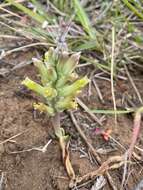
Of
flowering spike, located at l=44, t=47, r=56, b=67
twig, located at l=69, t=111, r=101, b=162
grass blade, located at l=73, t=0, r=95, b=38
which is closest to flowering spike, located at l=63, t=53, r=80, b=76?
flowering spike, located at l=44, t=47, r=56, b=67

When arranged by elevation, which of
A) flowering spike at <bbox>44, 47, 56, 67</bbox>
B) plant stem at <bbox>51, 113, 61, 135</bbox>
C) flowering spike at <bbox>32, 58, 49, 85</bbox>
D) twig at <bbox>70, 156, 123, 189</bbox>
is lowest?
twig at <bbox>70, 156, 123, 189</bbox>

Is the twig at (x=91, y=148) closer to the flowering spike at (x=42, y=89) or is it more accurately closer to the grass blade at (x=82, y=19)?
the flowering spike at (x=42, y=89)

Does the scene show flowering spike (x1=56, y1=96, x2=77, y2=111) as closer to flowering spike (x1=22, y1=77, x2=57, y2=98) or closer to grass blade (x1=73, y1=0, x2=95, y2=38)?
flowering spike (x1=22, y1=77, x2=57, y2=98)

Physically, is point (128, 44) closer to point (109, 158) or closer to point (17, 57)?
point (17, 57)

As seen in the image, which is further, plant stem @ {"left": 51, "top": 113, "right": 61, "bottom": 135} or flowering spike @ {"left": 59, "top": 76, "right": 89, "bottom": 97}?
plant stem @ {"left": 51, "top": 113, "right": 61, "bottom": 135}

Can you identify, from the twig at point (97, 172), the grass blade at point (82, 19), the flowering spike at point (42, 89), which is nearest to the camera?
the flowering spike at point (42, 89)

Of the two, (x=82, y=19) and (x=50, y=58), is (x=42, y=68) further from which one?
(x=82, y=19)

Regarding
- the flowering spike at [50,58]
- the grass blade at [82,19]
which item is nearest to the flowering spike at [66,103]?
the flowering spike at [50,58]

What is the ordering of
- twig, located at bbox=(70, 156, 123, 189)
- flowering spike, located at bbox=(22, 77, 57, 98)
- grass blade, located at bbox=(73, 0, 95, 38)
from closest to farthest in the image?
flowering spike, located at bbox=(22, 77, 57, 98) < twig, located at bbox=(70, 156, 123, 189) < grass blade, located at bbox=(73, 0, 95, 38)

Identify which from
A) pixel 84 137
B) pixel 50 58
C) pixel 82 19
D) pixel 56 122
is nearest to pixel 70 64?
pixel 50 58

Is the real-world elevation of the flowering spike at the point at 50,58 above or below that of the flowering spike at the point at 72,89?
above

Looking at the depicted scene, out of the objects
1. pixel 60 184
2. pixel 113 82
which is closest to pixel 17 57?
pixel 113 82
